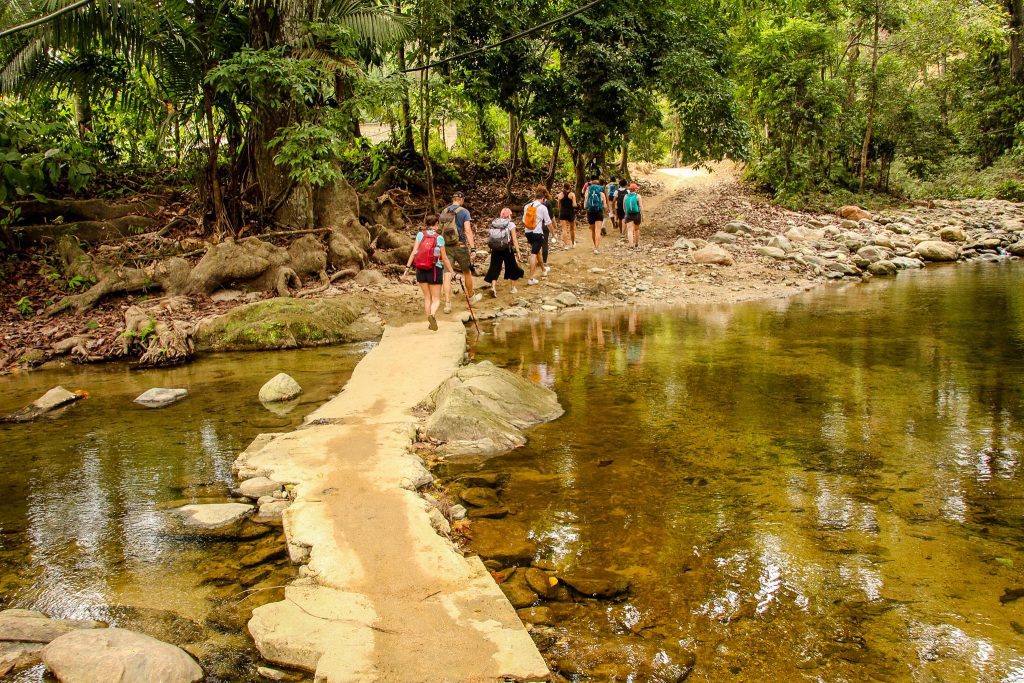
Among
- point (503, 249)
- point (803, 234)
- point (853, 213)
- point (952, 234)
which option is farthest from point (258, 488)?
point (853, 213)

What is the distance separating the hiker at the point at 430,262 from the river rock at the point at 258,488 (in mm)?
5356

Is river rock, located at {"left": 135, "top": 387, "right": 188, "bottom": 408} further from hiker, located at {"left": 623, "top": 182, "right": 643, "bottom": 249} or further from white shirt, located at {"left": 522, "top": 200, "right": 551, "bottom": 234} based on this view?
hiker, located at {"left": 623, "top": 182, "right": 643, "bottom": 249}

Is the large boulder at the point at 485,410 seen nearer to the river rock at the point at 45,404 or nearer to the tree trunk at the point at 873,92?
the river rock at the point at 45,404

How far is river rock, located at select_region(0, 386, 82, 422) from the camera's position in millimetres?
8102

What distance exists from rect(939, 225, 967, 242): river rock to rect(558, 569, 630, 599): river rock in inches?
822

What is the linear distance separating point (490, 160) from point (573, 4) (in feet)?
24.8

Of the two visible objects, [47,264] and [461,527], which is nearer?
[461,527]

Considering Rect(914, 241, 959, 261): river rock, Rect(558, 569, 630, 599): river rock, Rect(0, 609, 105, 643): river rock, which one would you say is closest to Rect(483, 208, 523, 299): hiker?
Rect(558, 569, 630, 599): river rock

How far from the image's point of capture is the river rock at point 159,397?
27.6 ft

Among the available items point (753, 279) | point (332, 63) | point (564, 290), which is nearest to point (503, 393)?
point (564, 290)

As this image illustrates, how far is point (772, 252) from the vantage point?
1812 cm

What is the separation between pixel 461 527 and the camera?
5.07 m

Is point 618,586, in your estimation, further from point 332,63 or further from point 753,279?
point 753,279

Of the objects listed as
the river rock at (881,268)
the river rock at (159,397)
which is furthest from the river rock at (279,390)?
the river rock at (881,268)
